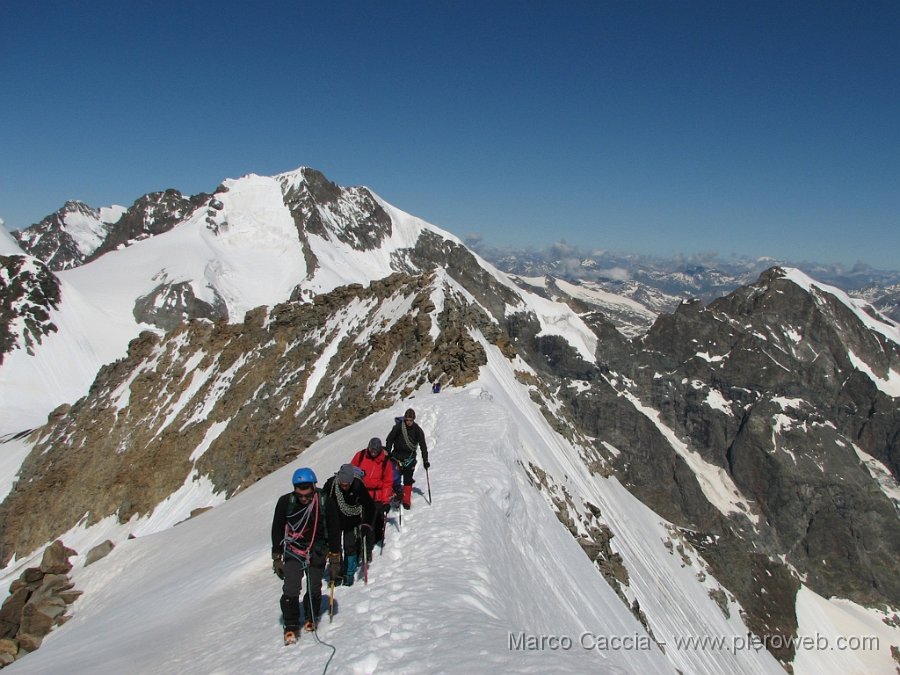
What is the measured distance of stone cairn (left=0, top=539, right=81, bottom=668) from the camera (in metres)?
14.9

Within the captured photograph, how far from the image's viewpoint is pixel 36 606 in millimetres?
16750

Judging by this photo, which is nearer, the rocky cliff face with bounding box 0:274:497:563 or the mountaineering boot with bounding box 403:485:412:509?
the mountaineering boot with bounding box 403:485:412:509

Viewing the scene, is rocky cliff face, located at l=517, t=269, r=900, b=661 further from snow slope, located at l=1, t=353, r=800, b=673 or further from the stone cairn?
the stone cairn

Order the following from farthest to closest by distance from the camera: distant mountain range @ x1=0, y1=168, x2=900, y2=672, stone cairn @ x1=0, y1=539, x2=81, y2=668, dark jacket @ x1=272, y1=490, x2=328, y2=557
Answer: distant mountain range @ x1=0, y1=168, x2=900, y2=672 → stone cairn @ x1=0, y1=539, x2=81, y2=668 → dark jacket @ x1=272, y1=490, x2=328, y2=557

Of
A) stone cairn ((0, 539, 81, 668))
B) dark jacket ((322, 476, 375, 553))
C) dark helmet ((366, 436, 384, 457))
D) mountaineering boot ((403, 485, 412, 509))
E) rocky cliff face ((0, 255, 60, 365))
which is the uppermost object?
rocky cliff face ((0, 255, 60, 365))

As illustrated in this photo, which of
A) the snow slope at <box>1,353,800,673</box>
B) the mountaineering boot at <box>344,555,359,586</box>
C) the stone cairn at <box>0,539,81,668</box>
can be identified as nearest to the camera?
the snow slope at <box>1,353,800,673</box>

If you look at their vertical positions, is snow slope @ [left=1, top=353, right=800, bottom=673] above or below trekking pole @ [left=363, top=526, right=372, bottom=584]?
below

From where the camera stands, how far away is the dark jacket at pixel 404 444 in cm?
1191

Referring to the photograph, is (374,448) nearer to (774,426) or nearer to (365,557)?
(365,557)

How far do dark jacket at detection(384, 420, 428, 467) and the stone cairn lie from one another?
1191 cm

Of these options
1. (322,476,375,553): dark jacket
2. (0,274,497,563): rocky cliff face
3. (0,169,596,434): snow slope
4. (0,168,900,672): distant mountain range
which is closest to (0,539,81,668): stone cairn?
(0,168,900,672): distant mountain range

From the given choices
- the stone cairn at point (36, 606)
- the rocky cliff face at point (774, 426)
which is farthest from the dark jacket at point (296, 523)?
the rocky cliff face at point (774, 426)

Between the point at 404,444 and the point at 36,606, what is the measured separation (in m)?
14.2

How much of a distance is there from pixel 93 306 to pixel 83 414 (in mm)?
101202
